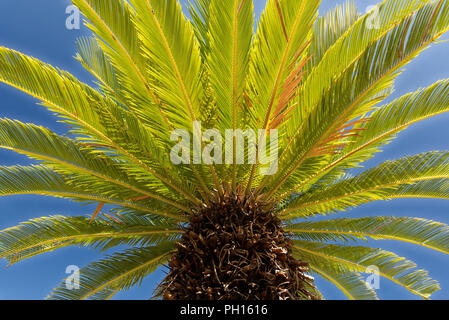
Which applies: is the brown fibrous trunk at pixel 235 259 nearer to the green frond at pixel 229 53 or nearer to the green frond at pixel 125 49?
the green frond at pixel 229 53

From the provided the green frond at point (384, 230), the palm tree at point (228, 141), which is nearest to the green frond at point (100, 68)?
the palm tree at point (228, 141)

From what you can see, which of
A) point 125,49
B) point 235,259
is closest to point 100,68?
point 125,49

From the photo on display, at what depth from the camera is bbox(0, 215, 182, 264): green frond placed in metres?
5.48

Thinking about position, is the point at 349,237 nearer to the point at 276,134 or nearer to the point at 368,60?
the point at 276,134

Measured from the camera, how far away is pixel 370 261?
6.59m

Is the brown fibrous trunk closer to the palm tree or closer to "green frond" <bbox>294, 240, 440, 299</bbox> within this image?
the palm tree

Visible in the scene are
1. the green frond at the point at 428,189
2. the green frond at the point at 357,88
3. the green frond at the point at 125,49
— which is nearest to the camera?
the green frond at the point at 357,88

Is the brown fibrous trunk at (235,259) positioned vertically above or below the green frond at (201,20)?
below

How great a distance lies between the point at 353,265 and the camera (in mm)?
6543

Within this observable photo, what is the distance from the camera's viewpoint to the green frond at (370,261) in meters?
6.39

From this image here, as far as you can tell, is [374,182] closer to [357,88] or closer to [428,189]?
[428,189]
